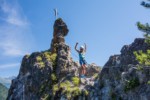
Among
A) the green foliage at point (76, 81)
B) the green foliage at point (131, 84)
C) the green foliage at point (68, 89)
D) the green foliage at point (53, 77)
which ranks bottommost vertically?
the green foliage at point (131, 84)

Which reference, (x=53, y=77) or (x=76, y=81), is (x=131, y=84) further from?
(x=53, y=77)

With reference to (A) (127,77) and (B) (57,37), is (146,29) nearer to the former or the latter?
(A) (127,77)

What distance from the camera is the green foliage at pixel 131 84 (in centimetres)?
2473

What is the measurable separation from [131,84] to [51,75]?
50.9ft

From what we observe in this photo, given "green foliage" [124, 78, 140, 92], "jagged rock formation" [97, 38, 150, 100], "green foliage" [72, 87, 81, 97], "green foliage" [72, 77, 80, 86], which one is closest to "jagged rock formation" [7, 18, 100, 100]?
"green foliage" [72, 77, 80, 86]

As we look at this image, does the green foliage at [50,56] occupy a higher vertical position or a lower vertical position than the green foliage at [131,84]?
higher

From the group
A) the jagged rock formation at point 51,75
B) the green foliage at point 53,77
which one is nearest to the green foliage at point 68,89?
the jagged rock formation at point 51,75

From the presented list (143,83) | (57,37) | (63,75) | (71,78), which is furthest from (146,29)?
(57,37)

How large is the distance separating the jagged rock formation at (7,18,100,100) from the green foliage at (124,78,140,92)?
22.5ft

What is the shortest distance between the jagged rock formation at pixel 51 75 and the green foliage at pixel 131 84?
686 cm

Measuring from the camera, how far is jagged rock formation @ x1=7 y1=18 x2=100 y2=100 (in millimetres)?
33875

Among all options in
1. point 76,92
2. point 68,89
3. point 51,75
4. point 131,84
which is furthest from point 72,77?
point 131,84

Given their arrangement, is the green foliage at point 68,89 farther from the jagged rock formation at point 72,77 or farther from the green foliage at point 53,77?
the green foliage at point 53,77

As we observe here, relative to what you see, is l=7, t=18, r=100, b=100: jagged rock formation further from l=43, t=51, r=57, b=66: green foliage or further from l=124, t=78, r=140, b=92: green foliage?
l=124, t=78, r=140, b=92: green foliage
